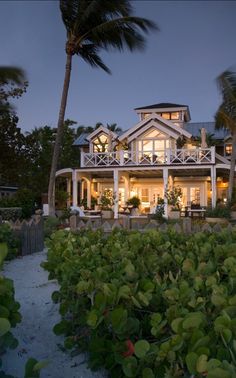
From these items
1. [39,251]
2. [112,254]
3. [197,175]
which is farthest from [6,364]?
[197,175]

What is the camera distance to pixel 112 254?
444cm

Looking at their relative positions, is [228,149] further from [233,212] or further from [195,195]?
[233,212]

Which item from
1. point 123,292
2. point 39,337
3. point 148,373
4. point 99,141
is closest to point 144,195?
point 99,141

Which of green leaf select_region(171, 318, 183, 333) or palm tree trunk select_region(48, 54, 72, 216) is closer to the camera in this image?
green leaf select_region(171, 318, 183, 333)

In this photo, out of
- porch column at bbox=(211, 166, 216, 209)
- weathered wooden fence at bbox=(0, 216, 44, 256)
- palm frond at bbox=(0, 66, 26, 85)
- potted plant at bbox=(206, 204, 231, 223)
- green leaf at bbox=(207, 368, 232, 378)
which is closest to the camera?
green leaf at bbox=(207, 368, 232, 378)

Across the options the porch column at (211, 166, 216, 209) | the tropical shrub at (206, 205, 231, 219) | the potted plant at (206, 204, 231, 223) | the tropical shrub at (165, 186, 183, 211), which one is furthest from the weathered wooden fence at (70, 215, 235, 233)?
the porch column at (211, 166, 216, 209)

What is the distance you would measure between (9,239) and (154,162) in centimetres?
1676

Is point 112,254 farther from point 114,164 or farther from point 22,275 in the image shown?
Answer: point 114,164

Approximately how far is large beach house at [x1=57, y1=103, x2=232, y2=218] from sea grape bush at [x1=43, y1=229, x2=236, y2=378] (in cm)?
2051

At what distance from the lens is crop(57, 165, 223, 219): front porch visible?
26.9 metres

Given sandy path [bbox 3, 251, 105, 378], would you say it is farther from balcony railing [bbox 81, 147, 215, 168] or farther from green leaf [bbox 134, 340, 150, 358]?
balcony railing [bbox 81, 147, 215, 168]

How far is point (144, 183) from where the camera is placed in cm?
2969

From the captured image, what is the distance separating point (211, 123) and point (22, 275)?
28936mm

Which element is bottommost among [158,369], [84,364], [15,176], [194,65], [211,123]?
[84,364]
